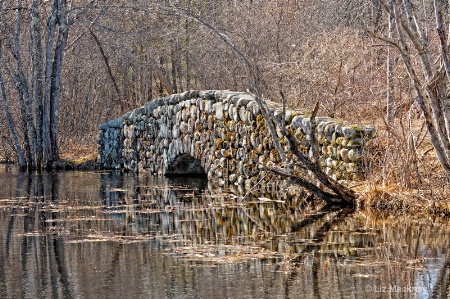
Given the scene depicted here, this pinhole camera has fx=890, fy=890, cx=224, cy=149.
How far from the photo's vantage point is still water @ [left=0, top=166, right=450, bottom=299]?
6.63 m

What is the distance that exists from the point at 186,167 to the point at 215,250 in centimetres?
1092

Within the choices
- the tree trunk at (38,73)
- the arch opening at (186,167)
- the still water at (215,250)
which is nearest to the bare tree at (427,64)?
the still water at (215,250)

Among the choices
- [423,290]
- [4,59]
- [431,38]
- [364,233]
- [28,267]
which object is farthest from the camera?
[4,59]

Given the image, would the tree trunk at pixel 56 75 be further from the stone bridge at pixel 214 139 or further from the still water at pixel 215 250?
the still water at pixel 215 250

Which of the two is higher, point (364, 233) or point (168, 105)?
point (168, 105)

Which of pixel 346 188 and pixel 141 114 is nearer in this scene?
pixel 346 188

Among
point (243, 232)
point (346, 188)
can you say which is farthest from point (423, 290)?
point (346, 188)

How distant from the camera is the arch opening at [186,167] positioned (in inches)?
755

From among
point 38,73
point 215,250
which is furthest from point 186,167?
point 215,250

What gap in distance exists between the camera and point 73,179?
1812 centimetres

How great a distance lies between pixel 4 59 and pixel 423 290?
18644 mm

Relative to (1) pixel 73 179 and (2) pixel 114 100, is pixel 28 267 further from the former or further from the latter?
(2) pixel 114 100

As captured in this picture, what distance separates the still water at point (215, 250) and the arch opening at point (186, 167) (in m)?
5.63

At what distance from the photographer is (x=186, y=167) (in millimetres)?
19312
